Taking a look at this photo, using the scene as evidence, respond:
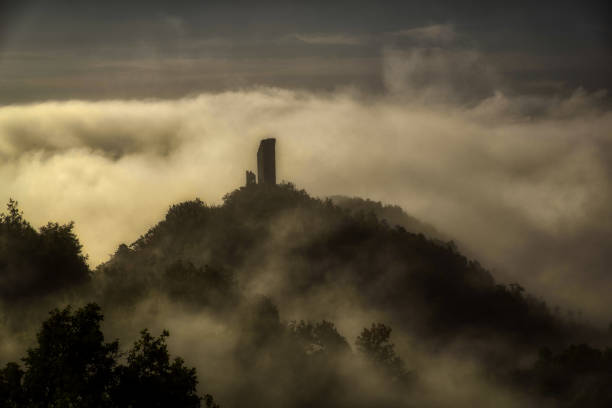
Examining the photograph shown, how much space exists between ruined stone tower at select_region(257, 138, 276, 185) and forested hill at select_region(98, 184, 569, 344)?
1805mm

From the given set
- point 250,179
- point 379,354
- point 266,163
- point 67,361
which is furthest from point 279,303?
point 67,361

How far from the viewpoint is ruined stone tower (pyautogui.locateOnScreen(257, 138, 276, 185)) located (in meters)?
82.9

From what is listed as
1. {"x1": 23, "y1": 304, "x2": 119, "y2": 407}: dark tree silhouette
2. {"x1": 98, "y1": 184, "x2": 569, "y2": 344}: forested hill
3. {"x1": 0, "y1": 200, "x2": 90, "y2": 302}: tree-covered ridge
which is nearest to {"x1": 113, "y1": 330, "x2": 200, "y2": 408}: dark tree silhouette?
{"x1": 23, "y1": 304, "x2": 119, "y2": 407}: dark tree silhouette

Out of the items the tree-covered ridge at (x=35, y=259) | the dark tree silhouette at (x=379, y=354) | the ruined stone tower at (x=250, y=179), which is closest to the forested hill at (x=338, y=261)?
the ruined stone tower at (x=250, y=179)

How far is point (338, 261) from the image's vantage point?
90.0 m

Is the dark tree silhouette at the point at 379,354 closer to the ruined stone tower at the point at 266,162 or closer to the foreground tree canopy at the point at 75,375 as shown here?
the foreground tree canopy at the point at 75,375

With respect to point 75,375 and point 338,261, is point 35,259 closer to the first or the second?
point 75,375

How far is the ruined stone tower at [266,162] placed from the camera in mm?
82875

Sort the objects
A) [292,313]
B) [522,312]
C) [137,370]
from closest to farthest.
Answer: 1. [137,370]
2. [292,313]
3. [522,312]

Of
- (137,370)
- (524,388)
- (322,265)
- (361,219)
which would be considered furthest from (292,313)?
(137,370)

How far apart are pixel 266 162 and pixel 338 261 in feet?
56.6

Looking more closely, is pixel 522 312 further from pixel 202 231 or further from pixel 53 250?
pixel 53 250

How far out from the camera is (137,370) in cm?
1786

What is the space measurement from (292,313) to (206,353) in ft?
130
